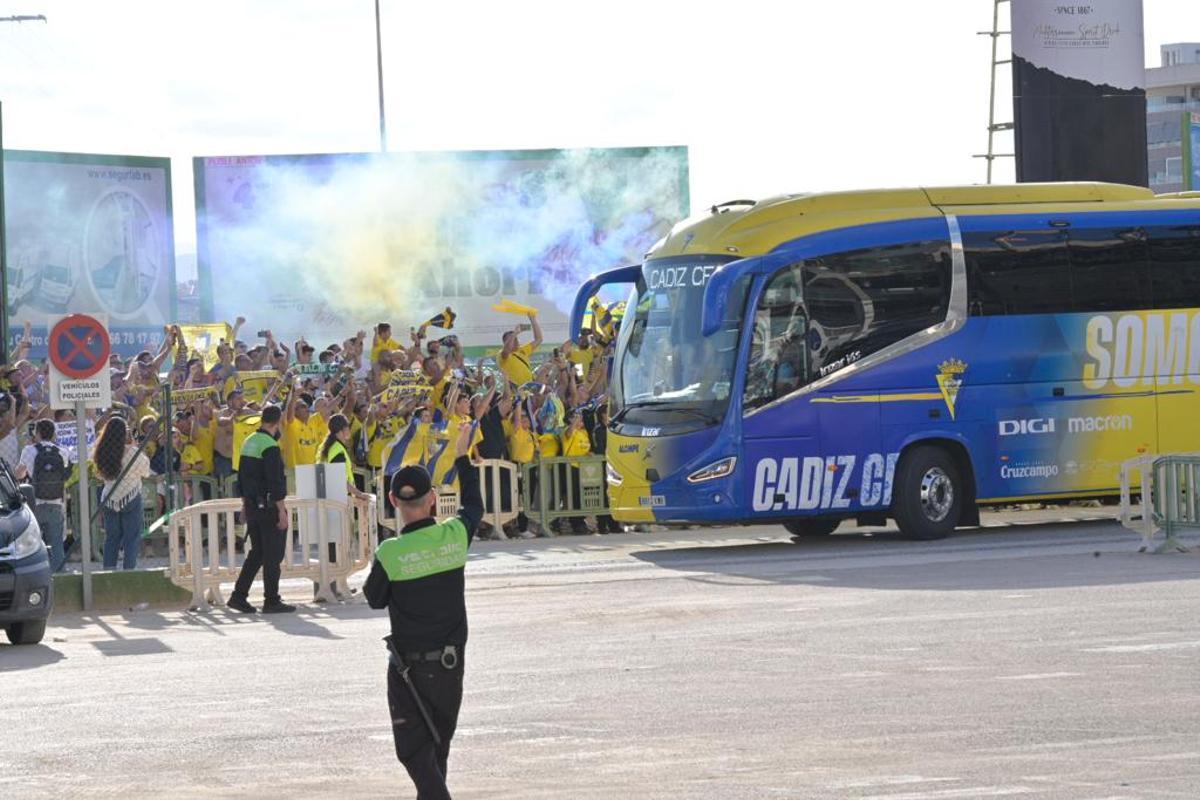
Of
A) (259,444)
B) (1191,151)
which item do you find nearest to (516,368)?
(259,444)

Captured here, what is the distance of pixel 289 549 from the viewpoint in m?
20.8

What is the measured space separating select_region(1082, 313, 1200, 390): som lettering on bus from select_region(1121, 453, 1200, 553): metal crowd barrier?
2647 mm

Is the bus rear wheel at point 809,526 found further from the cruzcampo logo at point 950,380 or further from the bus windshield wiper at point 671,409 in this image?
the bus windshield wiper at point 671,409

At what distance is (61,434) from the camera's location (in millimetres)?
24719

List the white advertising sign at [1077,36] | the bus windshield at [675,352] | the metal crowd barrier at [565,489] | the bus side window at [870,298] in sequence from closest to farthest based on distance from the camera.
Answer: the bus windshield at [675,352]
the bus side window at [870,298]
the metal crowd barrier at [565,489]
the white advertising sign at [1077,36]

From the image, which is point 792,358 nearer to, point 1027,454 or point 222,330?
point 1027,454

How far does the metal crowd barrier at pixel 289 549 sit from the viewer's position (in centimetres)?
2053

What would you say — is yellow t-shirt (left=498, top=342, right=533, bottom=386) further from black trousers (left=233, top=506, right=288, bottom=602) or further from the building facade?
the building facade

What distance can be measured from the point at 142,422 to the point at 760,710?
47.7 ft

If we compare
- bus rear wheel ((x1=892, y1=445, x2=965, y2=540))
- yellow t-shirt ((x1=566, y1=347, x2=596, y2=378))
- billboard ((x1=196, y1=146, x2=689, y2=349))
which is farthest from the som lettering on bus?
billboard ((x1=196, y1=146, x2=689, y2=349))

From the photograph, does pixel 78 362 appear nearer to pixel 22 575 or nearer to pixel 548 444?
pixel 22 575

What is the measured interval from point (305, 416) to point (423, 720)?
1666 cm

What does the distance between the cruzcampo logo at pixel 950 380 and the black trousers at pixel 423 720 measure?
51.5ft

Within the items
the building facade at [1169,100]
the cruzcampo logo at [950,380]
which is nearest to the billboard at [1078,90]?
the cruzcampo logo at [950,380]
